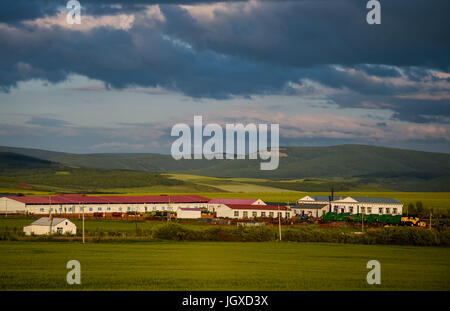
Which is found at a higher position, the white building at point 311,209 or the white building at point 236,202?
the white building at point 236,202

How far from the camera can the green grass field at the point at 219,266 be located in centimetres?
2323

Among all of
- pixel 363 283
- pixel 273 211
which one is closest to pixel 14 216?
pixel 273 211

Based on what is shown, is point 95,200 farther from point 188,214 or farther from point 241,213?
point 241,213

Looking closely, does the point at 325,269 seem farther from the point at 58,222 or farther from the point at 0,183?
the point at 0,183

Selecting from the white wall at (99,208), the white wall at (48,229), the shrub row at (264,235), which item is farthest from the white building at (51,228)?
the white wall at (99,208)

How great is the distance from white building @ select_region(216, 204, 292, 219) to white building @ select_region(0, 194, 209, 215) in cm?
715

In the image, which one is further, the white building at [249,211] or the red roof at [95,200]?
the red roof at [95,200]

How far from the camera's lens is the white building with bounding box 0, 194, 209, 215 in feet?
257

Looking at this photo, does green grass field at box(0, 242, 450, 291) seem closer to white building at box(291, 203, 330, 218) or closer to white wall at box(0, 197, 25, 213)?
white building at box(291, 203, 330, 218)

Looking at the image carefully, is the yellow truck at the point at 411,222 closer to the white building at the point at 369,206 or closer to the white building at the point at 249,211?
the white building at the point at 369,206

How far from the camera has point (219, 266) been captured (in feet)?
97.4

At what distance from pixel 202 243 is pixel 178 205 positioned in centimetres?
4465

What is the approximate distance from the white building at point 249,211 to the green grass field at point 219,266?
32.4m

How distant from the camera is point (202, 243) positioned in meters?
45.5
